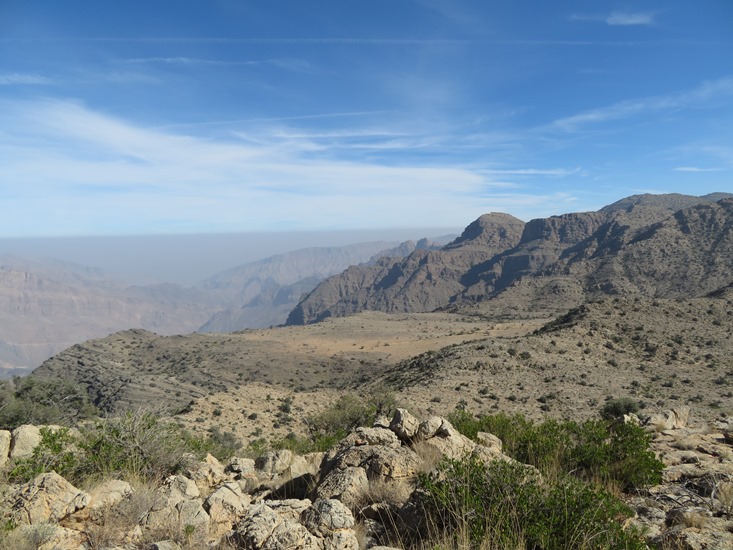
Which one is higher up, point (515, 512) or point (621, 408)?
point (515, 512)

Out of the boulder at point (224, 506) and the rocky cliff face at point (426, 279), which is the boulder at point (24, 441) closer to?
the boulder at point (224, 506)

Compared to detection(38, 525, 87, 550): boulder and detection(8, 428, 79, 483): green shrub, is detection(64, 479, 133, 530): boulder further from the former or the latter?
detection(8, 428, 79, 483): green shrub

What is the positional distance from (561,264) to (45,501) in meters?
114

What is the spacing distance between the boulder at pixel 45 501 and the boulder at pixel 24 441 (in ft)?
7.99

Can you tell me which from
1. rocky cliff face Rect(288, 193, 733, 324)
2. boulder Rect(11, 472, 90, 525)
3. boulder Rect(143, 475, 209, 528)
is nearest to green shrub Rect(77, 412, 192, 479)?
boulder Rect(11, 472, 90, 525)

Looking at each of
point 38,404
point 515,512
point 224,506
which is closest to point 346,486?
point 224,506

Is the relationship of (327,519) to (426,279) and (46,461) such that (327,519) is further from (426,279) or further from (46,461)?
(426,279)

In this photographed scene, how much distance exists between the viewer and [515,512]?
4.29 metres

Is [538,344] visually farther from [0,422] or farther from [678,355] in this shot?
[0,422]

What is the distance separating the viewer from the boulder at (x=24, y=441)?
703 cm

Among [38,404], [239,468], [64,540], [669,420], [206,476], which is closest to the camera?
[64,540]

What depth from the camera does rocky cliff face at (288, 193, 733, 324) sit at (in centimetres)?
7800

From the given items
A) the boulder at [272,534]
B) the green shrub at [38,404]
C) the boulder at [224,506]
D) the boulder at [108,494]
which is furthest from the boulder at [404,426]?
the green shrub at [38,404]

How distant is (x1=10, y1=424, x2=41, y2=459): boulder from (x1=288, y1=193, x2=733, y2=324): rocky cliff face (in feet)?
252
